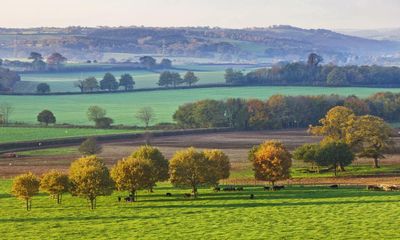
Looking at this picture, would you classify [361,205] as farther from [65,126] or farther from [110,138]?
[65,126]

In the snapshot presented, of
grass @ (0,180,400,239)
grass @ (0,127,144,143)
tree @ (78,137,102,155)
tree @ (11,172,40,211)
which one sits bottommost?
grass @ (0,180,400,239)

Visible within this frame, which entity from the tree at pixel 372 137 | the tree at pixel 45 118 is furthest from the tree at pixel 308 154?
the tree at pixel 45 118

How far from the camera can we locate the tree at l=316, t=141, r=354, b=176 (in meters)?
105

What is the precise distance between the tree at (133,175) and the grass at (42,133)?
60.8 metres

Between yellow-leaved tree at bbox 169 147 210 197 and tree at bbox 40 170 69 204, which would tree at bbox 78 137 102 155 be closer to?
yellow-leaved tree at bbox 169 147 210 197

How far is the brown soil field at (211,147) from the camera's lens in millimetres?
101688

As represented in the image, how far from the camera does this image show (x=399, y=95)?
184 metres

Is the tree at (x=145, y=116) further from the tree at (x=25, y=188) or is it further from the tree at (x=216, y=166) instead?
the tree at (x=25, y=188)

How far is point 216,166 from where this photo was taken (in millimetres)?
89000

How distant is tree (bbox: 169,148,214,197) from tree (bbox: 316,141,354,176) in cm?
2465

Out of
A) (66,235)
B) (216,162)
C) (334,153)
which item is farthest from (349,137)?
(66,235)

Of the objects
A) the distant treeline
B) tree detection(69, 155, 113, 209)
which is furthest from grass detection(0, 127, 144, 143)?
tree detection(69, 155, 113, 209)

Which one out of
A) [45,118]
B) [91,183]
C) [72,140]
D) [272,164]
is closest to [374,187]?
[272,164]

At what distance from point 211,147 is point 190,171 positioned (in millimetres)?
48183
